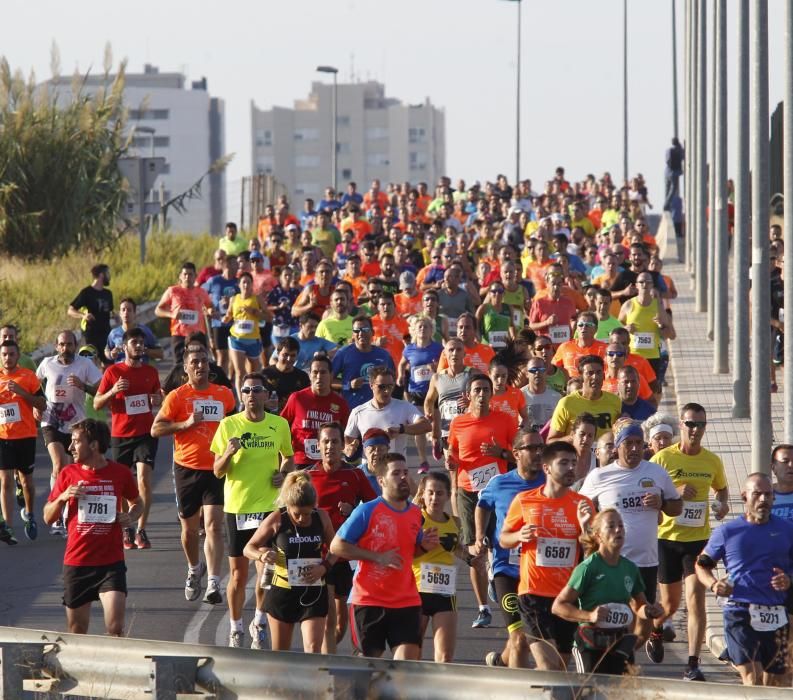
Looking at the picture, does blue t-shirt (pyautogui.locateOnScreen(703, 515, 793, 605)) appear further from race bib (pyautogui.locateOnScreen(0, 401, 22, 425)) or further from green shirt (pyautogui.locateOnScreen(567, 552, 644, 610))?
race bib (pyautogui.locateOnScreen(0, 401, 22, 425))

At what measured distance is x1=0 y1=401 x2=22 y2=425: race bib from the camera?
52.5 feet

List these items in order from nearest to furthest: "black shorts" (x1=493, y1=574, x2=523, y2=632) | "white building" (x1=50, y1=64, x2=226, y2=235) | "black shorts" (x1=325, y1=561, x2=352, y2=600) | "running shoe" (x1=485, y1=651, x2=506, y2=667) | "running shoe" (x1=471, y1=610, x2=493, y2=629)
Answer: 1. "black shorts" (x1=493, y1=574, x2=523, y2=632)
2. "running shoe" (x1=485, y1=651, x2=506, y2=667)
3. "black shorts" (x1=325, y1=561, x2=352, y2=600)
4. "running shoe" (x1=471, y1=610, x2=493, y2=629)
5. "white building" (x1=50, y1=64, x2=226, y2=235)

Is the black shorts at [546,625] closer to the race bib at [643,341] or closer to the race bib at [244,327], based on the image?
the race bib at [643,341]

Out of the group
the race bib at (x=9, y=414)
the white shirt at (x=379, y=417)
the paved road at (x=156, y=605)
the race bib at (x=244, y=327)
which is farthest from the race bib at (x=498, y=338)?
the race bib at (x=9, y=414)

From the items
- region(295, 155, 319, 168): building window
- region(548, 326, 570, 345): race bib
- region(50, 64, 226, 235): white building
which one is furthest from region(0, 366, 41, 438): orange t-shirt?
region(295, 155, 319, 168): building window

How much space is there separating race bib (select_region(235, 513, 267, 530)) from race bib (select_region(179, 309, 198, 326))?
9797mm

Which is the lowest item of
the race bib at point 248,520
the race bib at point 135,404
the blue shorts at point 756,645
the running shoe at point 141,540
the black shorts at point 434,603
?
the running shoe at point 141,540

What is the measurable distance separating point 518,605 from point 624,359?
15.8 ft

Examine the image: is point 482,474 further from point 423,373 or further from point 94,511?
point 423,373

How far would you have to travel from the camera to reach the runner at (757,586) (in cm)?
1011

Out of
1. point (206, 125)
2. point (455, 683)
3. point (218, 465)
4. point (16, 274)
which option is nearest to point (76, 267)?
point (16, 274)

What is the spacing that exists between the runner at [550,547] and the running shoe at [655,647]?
5.73ft

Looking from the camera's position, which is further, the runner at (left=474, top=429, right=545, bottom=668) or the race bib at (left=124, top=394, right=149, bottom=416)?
the race bib at (left=124, top=394, right=149, bottom=416)

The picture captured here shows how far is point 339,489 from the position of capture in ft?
37.8
